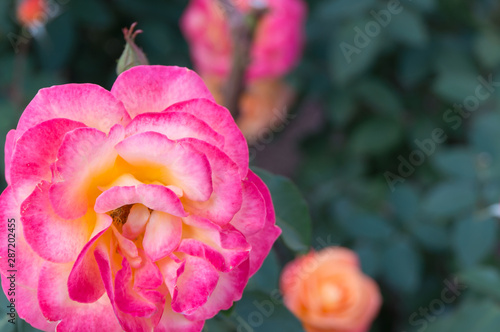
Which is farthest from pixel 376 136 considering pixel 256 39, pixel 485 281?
pixel 485 281

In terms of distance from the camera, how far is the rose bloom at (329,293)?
46.0 inches

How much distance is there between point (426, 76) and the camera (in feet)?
5.22

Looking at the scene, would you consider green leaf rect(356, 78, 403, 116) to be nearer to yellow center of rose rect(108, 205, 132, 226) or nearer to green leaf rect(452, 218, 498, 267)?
green leaf rect(452, 218, 498, 267)

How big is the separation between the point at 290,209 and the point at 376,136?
37.9 inches

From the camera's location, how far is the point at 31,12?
114 cm

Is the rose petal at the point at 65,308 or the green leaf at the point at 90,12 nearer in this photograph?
the rose petal at the point at 65,308

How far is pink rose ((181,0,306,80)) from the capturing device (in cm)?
134

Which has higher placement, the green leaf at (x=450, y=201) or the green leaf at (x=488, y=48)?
the green leaf at (x=488, y=48)

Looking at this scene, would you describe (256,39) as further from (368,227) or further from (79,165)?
(79,165)

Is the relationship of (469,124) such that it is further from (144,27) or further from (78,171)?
(78,171)

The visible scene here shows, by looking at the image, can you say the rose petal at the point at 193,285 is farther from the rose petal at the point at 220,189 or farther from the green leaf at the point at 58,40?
the green leaf at the point at 58,40

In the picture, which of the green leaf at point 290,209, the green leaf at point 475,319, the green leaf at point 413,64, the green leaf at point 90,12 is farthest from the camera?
the green leaf at point 413,64

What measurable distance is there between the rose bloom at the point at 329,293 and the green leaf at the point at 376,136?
39 cm

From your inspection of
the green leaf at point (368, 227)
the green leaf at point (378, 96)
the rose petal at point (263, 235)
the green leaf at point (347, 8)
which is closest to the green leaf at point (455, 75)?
the green leaf at point (378, 96)
